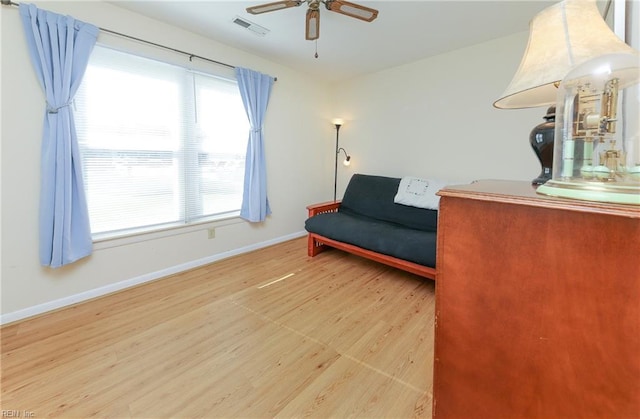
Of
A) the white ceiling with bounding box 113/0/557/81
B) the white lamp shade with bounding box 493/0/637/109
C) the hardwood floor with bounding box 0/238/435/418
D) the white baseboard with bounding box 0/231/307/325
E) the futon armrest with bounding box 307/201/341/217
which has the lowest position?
the hardwood floor with bounding box 0/238/435/418

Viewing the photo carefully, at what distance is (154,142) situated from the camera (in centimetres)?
256

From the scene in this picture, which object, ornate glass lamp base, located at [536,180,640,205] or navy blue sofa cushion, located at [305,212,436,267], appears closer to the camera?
ornate glass lamp base, located at [536,180,640,205]

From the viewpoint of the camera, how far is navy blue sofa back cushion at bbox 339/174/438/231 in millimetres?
2943

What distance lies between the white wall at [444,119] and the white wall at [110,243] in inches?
38.0

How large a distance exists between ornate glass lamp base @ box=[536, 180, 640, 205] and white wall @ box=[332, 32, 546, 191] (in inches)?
97.9

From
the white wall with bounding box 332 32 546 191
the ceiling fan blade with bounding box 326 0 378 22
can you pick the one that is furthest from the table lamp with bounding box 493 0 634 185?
the white wall with bounding box 332 32 546 191

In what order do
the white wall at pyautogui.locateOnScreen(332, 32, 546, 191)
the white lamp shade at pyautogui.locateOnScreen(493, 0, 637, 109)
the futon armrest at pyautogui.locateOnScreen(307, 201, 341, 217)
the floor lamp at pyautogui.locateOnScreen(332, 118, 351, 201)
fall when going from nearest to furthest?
the white lamp shade at pyautogui.locateOnScreen(493, 0, 637, 109) < the white wall at pyautogui.locateOnScreen(332, 32, 546, 191) < the futon armrest at pyautogui.locateOnScreen(307, 201, 341, 217) < the floor lamp at pyautogui.locateOnScreen(332, 118, 351, 201)

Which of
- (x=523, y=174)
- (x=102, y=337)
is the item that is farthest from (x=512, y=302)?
(x=523, y=174)

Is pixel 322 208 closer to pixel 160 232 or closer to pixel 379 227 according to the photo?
pixel 379 227

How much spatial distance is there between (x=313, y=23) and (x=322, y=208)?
79.4 inches

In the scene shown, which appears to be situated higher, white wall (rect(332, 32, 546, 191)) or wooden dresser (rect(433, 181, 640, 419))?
white wall (rect(332, 32, 546, 191))

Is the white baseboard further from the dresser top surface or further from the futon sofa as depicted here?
the dresser top surface

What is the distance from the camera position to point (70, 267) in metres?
2.15

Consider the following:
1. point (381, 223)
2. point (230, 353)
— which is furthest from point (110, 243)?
point (381, 223)
